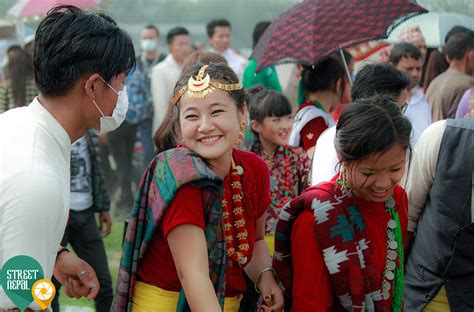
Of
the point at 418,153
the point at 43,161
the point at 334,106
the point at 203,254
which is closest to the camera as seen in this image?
the point at 43,161

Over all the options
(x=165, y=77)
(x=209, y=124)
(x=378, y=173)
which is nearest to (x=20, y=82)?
(x=165, y=77)

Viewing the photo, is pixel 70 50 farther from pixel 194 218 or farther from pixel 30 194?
pixel 194 218

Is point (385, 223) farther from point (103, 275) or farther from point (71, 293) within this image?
point (103, 275)

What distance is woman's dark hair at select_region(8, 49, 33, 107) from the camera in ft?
21.4

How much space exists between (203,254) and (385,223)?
0.78 m

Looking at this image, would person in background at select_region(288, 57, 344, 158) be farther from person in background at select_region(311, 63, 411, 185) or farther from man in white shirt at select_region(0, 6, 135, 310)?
man in white shirt at select_region(0, 6, 135, 310)

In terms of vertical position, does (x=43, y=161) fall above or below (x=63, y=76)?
below

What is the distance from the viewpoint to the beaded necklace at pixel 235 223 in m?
2.83

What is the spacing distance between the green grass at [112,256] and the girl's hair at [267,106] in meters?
2.11

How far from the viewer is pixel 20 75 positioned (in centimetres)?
657

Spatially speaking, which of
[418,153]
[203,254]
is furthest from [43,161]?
[418,153]

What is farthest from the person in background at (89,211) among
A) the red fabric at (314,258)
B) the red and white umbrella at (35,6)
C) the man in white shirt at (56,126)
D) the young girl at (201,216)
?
the red and white umbrella at (35,6)

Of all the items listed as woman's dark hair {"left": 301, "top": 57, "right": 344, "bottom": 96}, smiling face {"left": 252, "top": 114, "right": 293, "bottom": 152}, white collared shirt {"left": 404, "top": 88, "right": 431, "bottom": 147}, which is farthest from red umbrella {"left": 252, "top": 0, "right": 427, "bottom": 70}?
white collared shirt {"left": 404, "top": 88, "right": 431, "bottom": 147}

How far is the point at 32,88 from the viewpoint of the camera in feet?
21.3
